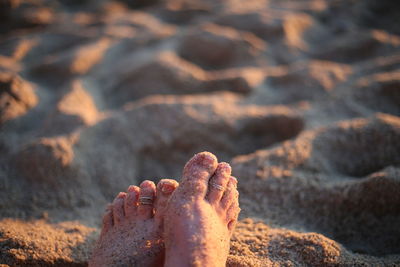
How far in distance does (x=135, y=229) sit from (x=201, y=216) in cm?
32

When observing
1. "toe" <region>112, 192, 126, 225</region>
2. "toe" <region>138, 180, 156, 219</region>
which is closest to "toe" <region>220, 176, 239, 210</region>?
"toe" <region>138, 180, 156, 219</region>

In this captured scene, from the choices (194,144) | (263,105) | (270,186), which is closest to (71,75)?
(194,144)

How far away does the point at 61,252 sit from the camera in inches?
45.8

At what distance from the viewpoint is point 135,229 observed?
115 cm

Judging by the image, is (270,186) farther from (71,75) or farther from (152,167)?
(71,75)

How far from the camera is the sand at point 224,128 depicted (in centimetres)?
125

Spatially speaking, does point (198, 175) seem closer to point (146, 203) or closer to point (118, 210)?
point (146, 203)

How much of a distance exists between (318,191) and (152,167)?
93 centimetres

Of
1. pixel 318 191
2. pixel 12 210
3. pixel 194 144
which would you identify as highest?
pixel 318 191

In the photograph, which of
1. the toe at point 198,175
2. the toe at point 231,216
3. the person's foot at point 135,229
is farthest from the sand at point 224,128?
the toe at point 198,175

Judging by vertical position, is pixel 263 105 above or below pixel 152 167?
above

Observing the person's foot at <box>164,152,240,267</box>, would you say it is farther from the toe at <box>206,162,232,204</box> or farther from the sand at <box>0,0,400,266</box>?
the sand at <box>0,0,400,266</box>

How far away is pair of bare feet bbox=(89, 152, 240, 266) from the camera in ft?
3.10

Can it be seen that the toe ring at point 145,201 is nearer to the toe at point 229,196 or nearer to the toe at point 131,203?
the toe at point 131,203
